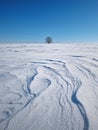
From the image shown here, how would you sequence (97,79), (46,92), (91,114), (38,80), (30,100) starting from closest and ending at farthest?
(91,114)
(30,100)
(46,92)
(97,79)
(38,80)

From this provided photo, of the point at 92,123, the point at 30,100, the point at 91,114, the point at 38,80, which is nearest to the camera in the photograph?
the point at 92,123

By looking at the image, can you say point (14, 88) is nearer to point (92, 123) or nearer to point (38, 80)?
point (38, 80)

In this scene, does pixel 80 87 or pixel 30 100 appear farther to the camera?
pixel 80 87

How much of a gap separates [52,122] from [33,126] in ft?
0.67

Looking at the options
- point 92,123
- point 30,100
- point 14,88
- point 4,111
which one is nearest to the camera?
point 92,123

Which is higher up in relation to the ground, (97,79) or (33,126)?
(97,79)

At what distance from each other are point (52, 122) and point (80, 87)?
883 millimetres

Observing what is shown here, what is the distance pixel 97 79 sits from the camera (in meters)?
2.38

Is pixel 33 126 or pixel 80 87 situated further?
pixel 80 87

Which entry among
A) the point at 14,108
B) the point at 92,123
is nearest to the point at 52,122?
the point at 92,123

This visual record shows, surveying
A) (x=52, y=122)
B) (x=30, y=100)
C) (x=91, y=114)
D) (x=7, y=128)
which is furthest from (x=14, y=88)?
(x=91, y=114)

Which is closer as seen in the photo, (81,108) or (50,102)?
(81,108)

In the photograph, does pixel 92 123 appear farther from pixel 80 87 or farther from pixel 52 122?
pixel 80 87

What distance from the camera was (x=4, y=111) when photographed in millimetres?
1613
